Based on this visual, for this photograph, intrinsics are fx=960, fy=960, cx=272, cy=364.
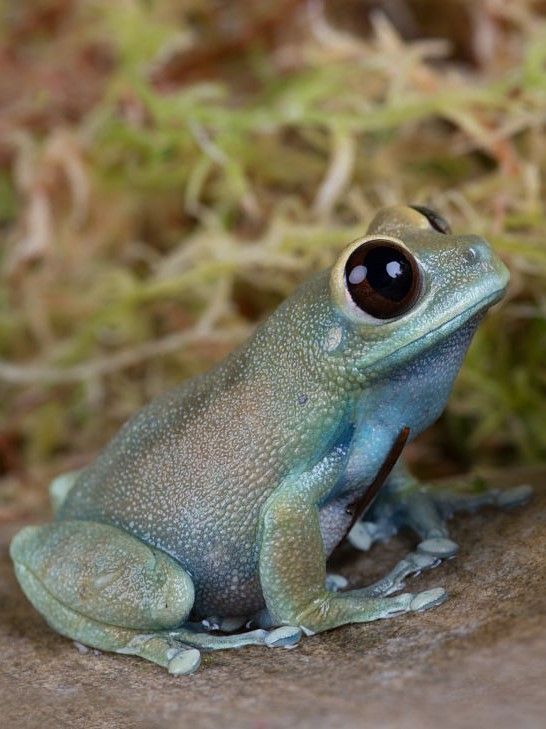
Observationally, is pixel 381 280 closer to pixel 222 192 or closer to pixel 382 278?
pixel 382 278

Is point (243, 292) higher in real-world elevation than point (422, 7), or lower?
lower

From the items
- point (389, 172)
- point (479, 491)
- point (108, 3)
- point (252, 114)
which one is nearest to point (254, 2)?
point (108, 3)

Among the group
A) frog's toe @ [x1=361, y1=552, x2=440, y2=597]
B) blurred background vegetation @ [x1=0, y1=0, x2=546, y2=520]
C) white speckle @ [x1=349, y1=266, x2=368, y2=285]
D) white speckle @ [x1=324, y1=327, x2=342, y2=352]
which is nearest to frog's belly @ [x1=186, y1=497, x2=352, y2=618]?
frog's toe @ [x1=361, y1=552, x2=440, y2=597]

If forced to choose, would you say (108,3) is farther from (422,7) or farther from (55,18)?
(422,7)

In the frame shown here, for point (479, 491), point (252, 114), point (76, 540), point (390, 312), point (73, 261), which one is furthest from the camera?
point (73, 261)

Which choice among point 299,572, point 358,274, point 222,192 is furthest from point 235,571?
point 222,192

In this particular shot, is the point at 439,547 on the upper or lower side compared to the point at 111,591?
lower
